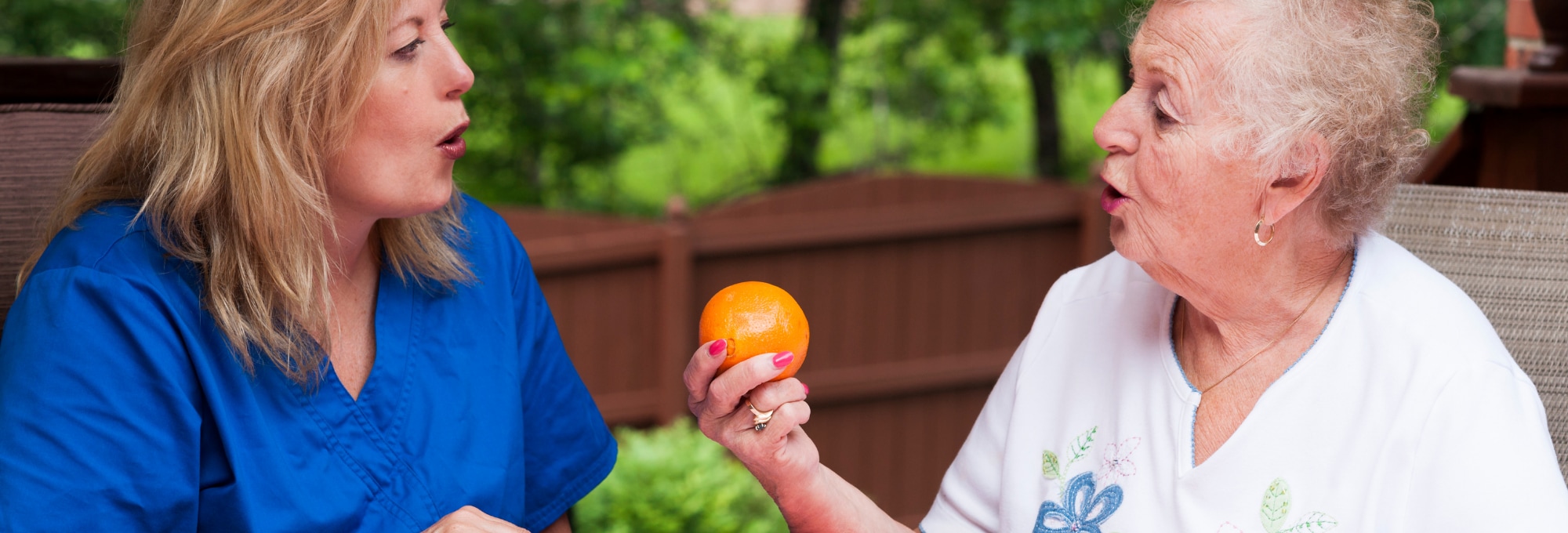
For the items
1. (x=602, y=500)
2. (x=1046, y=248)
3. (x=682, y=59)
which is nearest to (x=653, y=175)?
(x=682, y=59)

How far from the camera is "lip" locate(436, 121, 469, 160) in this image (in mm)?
1590

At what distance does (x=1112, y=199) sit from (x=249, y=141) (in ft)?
3.46

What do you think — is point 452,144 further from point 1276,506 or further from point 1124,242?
point 1276,506

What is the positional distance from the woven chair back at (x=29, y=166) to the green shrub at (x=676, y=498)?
1.94 m

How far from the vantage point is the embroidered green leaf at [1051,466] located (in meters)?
1.72

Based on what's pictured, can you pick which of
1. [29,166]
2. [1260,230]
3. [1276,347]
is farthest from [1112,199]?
[29,166]

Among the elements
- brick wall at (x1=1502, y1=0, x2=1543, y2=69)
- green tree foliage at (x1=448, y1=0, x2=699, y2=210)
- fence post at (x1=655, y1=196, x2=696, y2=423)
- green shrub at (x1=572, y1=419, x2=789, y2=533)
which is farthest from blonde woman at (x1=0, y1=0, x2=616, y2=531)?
green tree foliage at (x1=448, y1=0, x2=699, y2=210)

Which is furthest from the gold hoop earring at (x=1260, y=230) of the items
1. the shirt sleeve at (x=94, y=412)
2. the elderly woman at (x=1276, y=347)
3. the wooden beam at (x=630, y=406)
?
the wooden beam at (x=630, y=406)

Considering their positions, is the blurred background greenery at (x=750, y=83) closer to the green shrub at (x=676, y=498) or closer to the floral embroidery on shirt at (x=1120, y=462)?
the green shrub at (x=676, y=498)

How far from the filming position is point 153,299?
1426mm

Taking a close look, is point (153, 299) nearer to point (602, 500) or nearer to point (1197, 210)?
point (1197, 210)

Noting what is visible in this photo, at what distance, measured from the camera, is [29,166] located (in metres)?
1.78

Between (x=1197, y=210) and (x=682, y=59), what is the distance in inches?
188

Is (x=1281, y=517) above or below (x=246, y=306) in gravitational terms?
below
